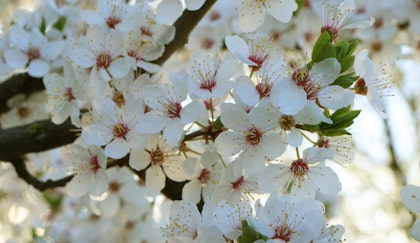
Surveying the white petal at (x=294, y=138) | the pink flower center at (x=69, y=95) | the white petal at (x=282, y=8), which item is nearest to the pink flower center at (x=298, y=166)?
the white petal at (x=294, y=138)

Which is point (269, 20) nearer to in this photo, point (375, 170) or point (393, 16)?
point (393, 16)

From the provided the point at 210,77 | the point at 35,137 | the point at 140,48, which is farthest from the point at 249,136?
the point at 35,137

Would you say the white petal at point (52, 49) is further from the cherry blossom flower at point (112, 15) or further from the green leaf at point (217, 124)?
the green leaf at point (217, 124)

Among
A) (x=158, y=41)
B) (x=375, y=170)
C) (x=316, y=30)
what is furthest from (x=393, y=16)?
(x=375, y=170)

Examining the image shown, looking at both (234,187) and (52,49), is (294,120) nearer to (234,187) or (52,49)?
(234,187)

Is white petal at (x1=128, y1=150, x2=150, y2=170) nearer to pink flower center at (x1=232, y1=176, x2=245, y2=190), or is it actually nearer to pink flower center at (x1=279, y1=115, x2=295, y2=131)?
pink flower center at (x1=232, y1=176, x2=245, y2=190)

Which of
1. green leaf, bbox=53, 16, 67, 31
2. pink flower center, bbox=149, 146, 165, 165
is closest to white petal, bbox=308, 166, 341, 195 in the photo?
pink flower center, bbox=149, 146, 165, 165

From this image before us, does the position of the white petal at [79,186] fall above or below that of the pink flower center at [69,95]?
below

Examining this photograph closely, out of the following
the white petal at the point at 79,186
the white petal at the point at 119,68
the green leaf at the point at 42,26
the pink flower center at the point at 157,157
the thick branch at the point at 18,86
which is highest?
the white petal at the point at 119,68
